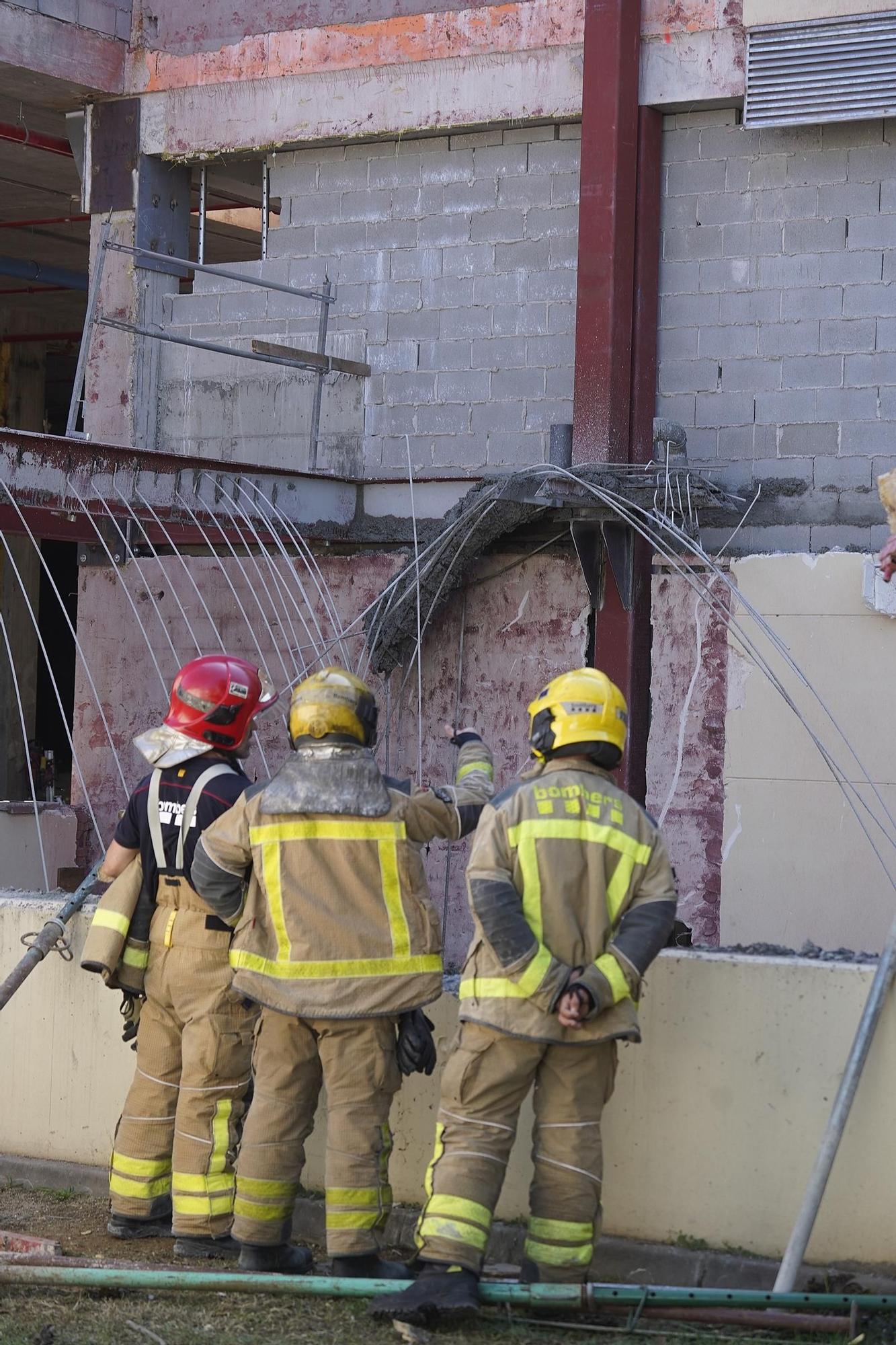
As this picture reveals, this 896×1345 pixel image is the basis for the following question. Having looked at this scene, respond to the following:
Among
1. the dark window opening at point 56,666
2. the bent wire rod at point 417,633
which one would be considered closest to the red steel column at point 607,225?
the bent wire rod at point 417,633

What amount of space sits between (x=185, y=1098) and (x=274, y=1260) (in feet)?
1.94

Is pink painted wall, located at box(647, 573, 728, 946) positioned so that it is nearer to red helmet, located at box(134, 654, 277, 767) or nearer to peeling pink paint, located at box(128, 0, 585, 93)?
peeling pink paint, located at box(128, 0, 585, 93)

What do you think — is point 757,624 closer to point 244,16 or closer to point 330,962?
point 330,962

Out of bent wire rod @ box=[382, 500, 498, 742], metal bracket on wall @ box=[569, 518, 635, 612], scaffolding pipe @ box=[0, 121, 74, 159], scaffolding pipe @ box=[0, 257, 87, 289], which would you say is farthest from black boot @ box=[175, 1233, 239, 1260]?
scaffolding pipe @ box=[0, 257, 87, 289]

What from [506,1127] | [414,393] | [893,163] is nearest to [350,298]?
[414,393]

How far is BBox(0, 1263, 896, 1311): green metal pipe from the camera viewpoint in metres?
4.34

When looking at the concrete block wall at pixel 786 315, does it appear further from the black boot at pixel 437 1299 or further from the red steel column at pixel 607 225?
the black boot at pixel 437 1299

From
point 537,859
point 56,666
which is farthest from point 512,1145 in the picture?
point 56,666

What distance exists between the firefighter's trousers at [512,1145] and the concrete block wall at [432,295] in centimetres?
522

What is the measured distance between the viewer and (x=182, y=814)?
5.32 m

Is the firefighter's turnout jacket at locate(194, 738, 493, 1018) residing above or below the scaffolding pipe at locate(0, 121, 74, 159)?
below

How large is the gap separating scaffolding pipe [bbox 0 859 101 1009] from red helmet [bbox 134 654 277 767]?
18.4 inches

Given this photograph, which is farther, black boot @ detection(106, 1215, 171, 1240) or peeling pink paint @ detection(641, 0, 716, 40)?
peeling pink paint @ detection(641, 0, 716, 40)

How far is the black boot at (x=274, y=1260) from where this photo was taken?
4.86 meters
